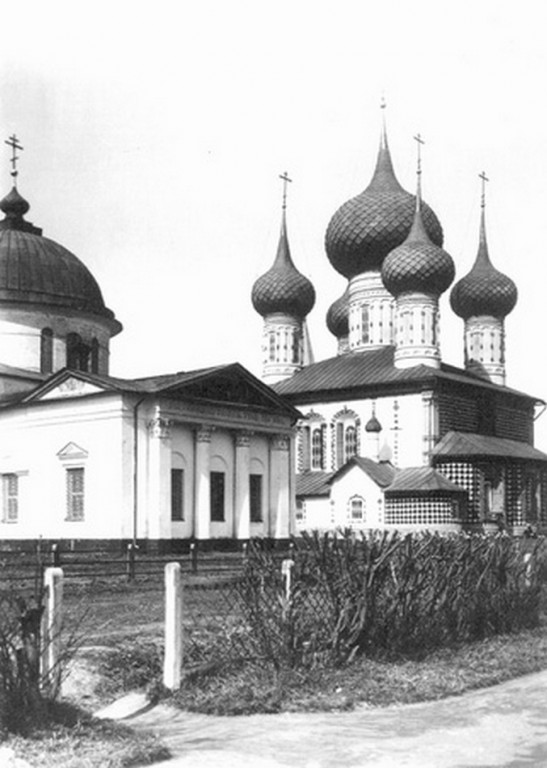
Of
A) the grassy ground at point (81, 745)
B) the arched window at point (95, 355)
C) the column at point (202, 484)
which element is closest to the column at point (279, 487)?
the column at point (202, 484)

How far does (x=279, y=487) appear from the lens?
3353 centimetres

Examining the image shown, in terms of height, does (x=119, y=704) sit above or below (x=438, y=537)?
below

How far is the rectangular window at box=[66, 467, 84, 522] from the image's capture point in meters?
30.5

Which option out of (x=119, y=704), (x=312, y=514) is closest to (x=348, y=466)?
(x=312, y=514)

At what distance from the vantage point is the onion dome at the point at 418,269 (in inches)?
1747

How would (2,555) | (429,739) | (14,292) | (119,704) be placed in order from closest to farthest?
(429,739) < (119,704) < (2,555) < (14,292)

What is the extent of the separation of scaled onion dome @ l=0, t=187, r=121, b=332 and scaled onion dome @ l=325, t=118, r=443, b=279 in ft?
49.0

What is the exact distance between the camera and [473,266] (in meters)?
51.8

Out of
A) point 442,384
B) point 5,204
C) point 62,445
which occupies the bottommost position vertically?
point 62,445

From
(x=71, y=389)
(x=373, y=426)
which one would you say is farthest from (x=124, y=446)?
(x=373, y=426)

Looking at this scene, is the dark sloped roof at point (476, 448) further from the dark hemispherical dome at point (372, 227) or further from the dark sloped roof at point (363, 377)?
the dark hemispherical dome at point (372, 227)

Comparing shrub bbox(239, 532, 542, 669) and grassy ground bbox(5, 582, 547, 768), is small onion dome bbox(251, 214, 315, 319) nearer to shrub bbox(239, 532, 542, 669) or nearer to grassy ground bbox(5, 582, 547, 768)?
shrub bbox(239, 532, 542, 669)

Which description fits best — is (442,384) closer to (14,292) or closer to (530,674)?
(14,292)

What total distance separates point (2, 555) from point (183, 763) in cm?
2161
